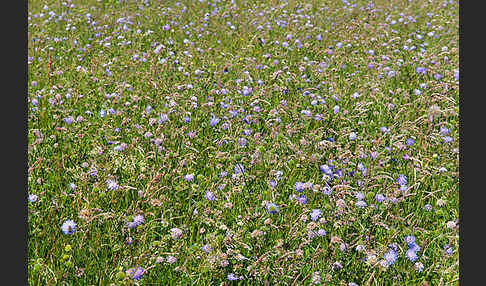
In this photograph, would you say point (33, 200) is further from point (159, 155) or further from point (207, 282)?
point (207, 282)

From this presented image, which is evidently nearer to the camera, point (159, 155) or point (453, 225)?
point (453, 225)

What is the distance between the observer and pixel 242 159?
2891mm

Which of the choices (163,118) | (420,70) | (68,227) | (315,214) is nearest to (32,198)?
(68,227)

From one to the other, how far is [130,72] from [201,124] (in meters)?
1.35

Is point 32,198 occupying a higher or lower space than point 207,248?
higher

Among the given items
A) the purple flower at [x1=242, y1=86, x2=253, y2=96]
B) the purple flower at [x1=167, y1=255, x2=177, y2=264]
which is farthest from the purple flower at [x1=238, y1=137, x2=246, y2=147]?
the purple flower at [x1=167, y1=255, x2=177, y2=264]

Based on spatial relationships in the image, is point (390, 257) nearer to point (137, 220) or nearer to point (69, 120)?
point (137, 220)

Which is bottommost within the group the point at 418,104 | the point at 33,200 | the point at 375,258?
the point at 418,104

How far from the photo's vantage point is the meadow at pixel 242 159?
214 centimetres

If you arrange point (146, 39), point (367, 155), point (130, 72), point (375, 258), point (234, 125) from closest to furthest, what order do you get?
point (375, 258), point (367, 155), point (234, 125), point (130, 72), point (146, 39)

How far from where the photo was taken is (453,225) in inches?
92.3

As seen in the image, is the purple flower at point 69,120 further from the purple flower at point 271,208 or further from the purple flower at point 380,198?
the purple flower at point 380,198

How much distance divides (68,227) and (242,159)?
1.17 m

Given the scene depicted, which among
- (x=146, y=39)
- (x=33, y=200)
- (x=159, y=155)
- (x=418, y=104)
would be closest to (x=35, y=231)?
(x=33, y=200)
